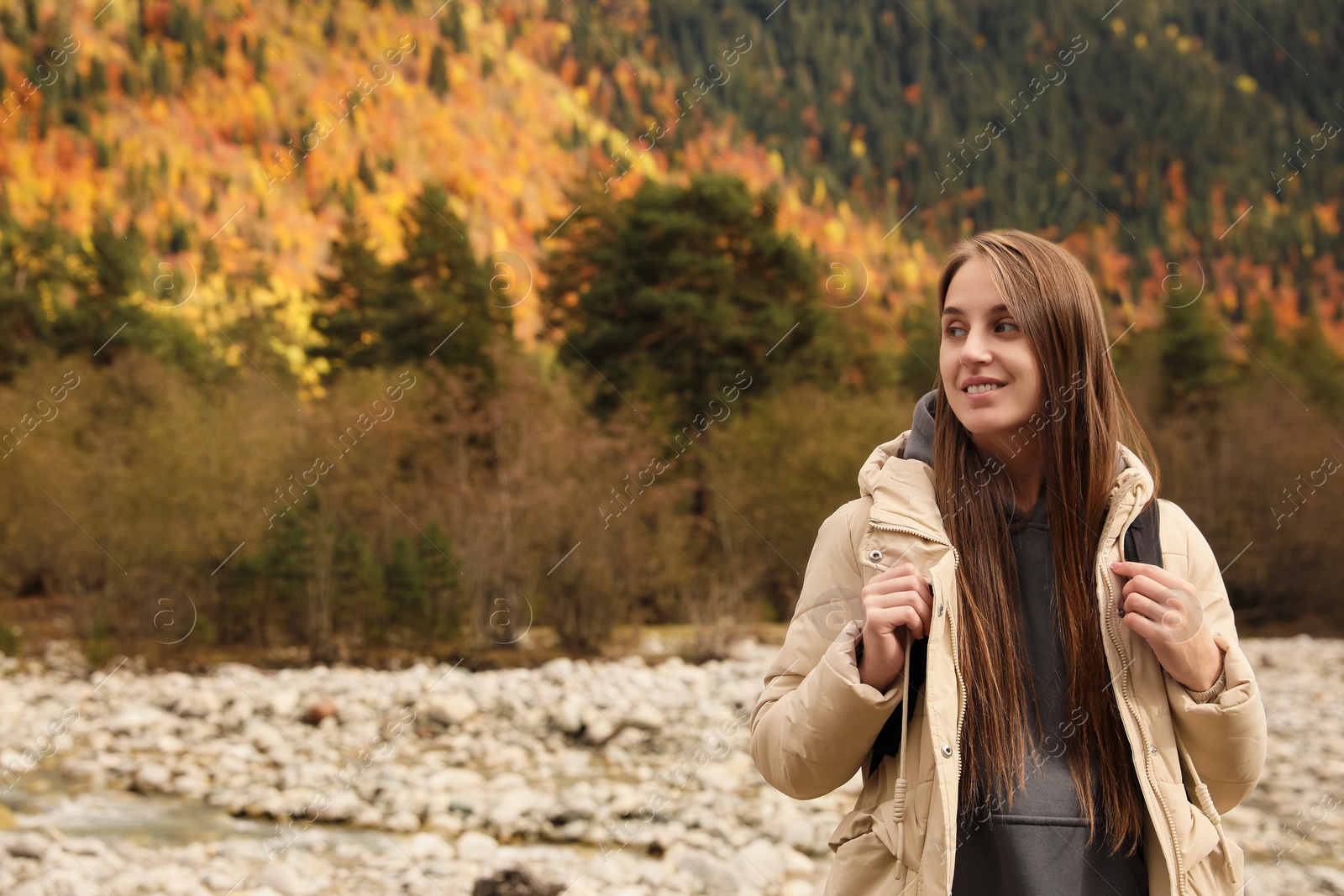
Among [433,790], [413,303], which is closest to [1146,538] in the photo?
[433,790]

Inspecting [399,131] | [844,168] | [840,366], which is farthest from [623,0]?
[840,366]

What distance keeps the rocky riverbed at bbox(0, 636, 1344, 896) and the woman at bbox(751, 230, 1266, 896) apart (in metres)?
4.94

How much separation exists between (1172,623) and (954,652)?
293 millimetres

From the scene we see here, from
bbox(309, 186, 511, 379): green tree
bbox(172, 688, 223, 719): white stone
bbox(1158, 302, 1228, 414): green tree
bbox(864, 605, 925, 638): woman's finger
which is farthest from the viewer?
bbox(1158, 302, 1228, 414): green tree

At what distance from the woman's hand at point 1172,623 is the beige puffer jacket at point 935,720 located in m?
0.04

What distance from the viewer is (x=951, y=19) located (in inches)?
2371

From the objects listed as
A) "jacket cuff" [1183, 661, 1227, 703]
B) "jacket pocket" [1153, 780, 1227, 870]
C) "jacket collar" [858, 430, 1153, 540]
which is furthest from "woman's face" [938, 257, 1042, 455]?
"jacket pocket" [1153, 780, 1227, 870]

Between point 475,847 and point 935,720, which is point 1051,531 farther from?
point 475,847

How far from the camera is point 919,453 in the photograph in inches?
64.5

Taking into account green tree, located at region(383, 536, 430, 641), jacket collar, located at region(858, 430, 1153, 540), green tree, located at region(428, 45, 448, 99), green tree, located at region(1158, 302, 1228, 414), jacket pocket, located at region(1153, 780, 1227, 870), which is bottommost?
jacket pocket, located at region(1153, 780, 1227, 870)

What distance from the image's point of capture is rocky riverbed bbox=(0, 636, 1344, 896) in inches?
263

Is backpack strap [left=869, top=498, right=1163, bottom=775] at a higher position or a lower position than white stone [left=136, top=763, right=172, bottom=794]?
lower

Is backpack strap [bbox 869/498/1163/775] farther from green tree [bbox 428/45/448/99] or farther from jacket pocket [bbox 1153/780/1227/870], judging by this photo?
green tree [bbox 428/45/448/99]

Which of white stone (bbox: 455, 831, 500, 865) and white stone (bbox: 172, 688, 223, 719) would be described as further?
white stone (bbox: 172, 688, 223, 719)
